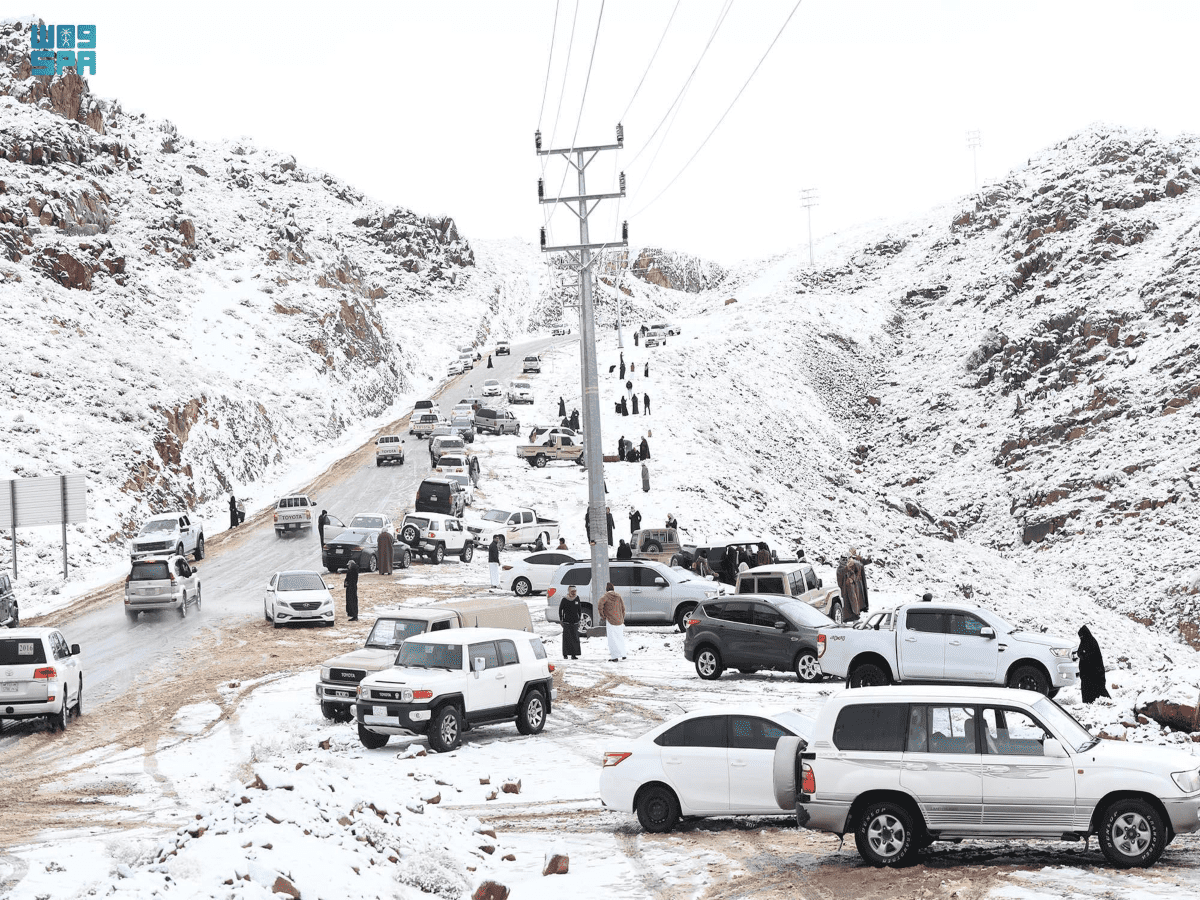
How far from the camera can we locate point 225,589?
118 ft

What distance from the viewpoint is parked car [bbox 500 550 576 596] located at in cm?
3425

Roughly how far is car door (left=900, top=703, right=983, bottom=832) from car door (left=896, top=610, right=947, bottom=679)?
867 centimetres

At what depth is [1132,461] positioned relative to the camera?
59062 mm

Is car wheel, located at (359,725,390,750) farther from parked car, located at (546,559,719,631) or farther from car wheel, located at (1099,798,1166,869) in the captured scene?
parked car, located at (546,559,719,631)

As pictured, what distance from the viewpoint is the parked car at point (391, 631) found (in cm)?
1880

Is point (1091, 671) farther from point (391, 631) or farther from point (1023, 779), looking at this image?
point (391, 631)

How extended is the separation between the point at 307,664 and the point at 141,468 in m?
29.3

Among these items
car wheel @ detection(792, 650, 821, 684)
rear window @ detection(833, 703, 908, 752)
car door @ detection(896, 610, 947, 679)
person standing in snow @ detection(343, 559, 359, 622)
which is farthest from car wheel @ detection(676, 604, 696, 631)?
rear window @ detection(833, 703, 908, 752)

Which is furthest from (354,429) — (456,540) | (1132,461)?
(1132,461)

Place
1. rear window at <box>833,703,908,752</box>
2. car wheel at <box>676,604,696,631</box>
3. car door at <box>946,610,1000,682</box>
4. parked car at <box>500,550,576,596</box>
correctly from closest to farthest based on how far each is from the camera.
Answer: rear window at <box>833,703,908,752</box> < car door at <box>946,610,1000,682</box> < car wheel at <box>676,604,696,631</box> < parked car at <box>500,550,576,596</box>

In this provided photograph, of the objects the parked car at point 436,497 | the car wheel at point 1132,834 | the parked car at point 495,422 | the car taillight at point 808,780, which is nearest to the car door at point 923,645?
the car taillight at point 808,780

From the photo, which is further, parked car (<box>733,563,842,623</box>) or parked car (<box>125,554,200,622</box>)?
parked car (<box>125,554,200,622</box>)

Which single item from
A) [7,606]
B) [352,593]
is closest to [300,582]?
[352,593]

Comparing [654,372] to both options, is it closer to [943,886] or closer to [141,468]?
[141,468]
